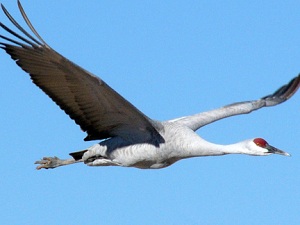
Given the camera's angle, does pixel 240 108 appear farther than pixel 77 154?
Yes

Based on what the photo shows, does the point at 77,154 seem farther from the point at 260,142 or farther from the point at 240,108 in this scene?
the point at 240,108

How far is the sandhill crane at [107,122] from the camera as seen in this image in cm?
1255

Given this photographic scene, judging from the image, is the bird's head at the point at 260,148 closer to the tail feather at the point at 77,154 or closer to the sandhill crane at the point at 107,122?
the sandhill crane at the point at 107,122

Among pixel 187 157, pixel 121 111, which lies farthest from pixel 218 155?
pixel 121 111

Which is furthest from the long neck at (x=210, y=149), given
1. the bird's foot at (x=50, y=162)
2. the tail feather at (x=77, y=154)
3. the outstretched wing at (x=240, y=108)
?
the bird's foot at (x=50, y=162)

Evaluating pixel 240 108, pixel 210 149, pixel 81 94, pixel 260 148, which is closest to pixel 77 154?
pixel 81 94

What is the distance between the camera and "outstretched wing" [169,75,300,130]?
580 inches

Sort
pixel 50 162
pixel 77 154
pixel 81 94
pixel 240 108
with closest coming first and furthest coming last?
1. pixel 81 94
2. pixel 77 154
3. pixel 50 162
4. pixel 240 108

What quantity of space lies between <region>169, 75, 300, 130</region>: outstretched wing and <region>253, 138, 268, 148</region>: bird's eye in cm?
141

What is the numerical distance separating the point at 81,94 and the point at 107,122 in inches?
29.9

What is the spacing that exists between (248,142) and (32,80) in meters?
3.25

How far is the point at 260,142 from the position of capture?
43.1 ft

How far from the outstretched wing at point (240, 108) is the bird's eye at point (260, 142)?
141 centimetres

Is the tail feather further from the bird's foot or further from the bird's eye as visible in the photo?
the bird's eye
